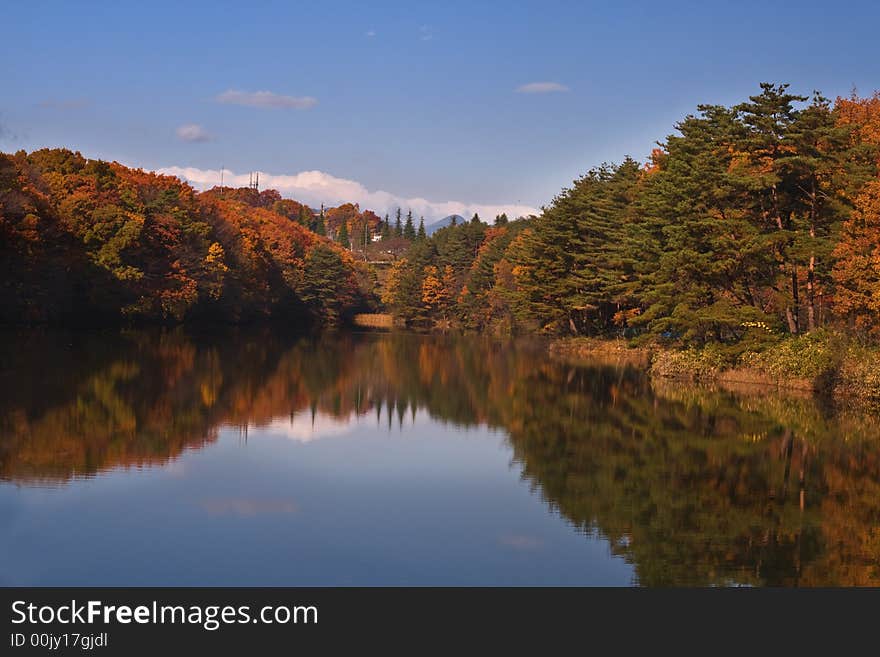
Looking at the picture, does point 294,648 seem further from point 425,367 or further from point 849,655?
point 425,367

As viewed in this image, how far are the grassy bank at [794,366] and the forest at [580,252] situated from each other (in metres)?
0.74

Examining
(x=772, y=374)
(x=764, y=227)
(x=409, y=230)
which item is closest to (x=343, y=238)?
(x=409, y=230)

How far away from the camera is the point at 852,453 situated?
61.6 ft

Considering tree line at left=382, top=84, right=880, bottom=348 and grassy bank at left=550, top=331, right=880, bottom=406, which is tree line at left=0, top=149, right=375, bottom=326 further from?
grassy bank at left=550, top=331, right=880, bottom=406

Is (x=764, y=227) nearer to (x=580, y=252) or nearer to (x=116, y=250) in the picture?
(x=580, y=252)

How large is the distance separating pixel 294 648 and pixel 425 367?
33764 mm

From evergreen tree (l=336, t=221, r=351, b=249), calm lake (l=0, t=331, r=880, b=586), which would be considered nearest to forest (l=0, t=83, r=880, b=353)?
calm lake (l=0, t=331, r=880, b=586)

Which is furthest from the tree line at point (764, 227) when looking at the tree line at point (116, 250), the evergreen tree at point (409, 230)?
the evergreen tree at point (409, 230)

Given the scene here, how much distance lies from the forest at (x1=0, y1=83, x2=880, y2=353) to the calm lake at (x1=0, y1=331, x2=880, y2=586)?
529 centimetres

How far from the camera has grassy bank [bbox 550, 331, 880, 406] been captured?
27.2 m

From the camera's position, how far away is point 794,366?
98.4 feet

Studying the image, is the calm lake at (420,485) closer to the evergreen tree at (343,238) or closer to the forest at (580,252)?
the forest at (580,252)

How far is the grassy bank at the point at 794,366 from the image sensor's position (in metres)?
27.2

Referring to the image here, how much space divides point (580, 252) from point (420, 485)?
43456 millimetres
